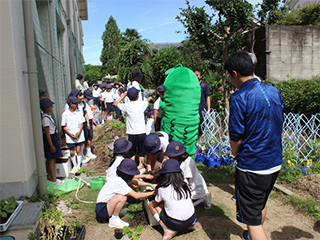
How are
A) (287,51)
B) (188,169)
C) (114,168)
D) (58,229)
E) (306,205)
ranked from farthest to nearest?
(287,51) < (114,168) < (306,205) < (188,169) < (58,229)

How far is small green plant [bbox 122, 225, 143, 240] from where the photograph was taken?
9.45 ft

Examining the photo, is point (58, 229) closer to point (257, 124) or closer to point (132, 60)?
point (257, 124)

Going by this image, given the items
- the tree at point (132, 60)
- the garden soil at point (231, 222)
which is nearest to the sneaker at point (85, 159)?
the garden soil at point (231, 222)

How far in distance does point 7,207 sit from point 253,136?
284 cm

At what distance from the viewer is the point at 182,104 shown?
155 inches

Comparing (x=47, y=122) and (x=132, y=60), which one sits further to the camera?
(x=132, y=60)

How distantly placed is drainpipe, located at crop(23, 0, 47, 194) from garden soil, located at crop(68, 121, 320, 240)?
0.88 metres

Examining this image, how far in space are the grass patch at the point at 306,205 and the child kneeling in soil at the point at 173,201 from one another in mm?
1721

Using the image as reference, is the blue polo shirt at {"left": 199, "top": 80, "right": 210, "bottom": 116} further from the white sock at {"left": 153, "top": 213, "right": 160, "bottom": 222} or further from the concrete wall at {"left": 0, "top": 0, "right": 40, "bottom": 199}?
the concrete wall at {"left": 0, "top": 0, "right": 40, "bottom": 199}

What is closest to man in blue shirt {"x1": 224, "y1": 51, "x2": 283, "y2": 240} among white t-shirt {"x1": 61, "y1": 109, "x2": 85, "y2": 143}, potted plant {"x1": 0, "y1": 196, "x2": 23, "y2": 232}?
potted plant {"x1": 0, "y1": 196, "x2": 23, "y2": 232}

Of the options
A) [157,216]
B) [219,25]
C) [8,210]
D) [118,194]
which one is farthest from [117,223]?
[219,25]

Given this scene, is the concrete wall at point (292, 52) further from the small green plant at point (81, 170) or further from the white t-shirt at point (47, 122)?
the white t-shirt at point (47, 122)

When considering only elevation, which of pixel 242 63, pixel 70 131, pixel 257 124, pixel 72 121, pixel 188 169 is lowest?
pixel 188 169

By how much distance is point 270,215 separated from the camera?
3330mm
